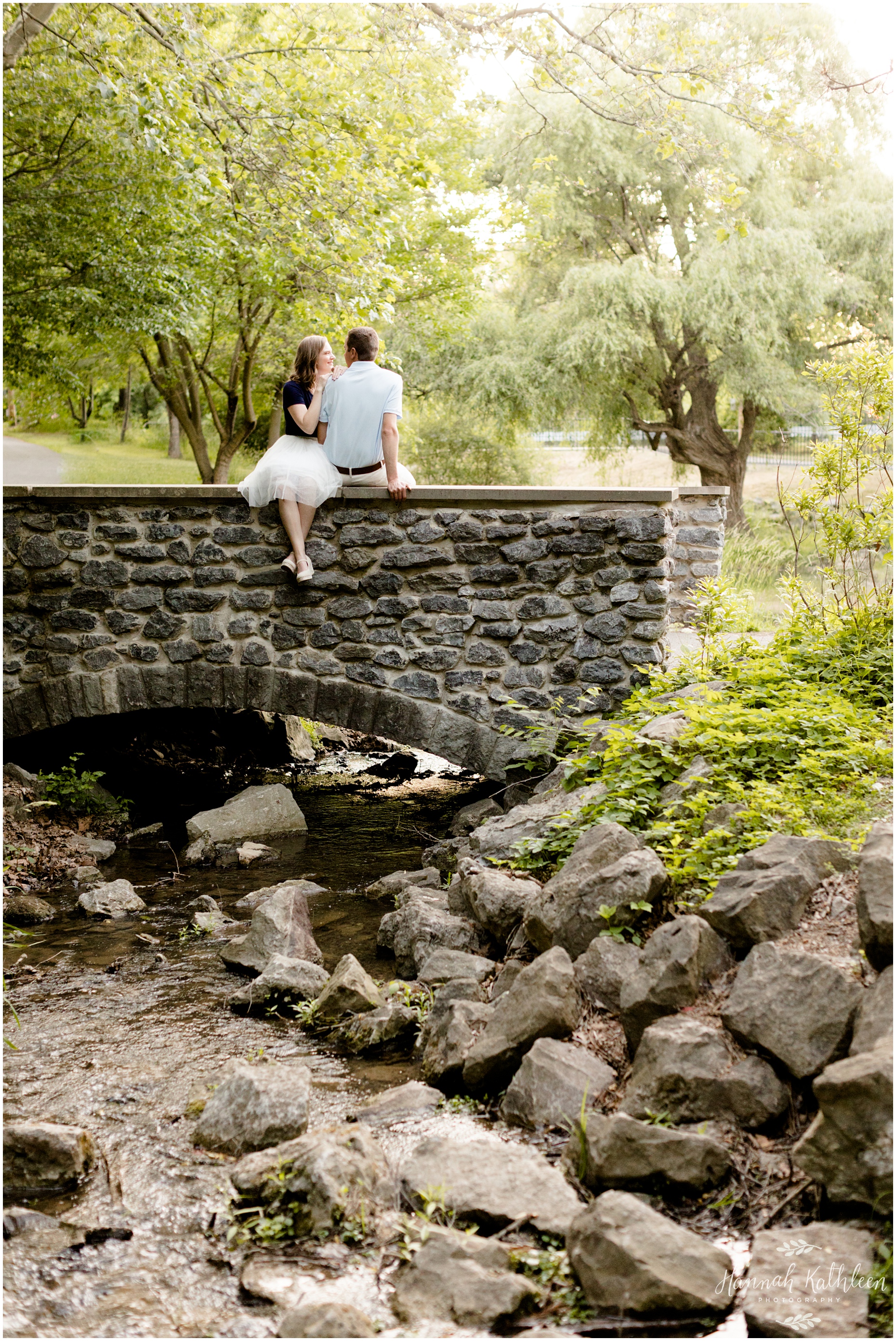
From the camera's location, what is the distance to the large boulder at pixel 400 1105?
3.29 m

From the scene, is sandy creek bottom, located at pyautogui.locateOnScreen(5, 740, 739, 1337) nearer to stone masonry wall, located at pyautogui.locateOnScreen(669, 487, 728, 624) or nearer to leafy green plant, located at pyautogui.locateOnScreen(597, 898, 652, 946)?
leafy green plant, located at pyautogui.locateOnScreen(597, 898, 652, 946)

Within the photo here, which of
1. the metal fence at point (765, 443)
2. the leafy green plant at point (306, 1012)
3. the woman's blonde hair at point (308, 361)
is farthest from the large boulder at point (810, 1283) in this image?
the metal fence at point (765, 443)

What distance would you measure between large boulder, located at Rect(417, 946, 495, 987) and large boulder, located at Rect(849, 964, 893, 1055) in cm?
167

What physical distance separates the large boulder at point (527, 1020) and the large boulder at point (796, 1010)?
21.7 inches

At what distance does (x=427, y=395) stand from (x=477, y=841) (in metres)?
16.3

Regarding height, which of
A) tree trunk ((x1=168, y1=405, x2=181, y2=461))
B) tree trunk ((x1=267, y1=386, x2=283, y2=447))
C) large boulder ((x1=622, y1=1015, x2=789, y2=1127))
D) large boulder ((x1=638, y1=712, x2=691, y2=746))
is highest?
tree trunk ((x1=168, y1=405, x2=181, y2=461))

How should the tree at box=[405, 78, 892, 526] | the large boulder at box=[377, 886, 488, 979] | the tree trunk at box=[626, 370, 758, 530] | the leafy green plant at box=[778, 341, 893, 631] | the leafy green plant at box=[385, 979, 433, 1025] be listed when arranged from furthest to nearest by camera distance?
1. the tree trunk at box=[626, 370, 758, 530]
2. the tree at box=[405, 78, 892, 526]
3. the leafy green plant at box=[778, 341, 893, 631]
4. the large boulder at box=[377, 886, 488, 979]
5. the leafy green plant at box=[385, 979, 433, 1025]

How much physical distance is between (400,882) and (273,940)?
1204mm

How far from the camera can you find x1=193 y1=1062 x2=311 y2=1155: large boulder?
309 cm

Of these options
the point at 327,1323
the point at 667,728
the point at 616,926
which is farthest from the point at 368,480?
the point at 327,1323

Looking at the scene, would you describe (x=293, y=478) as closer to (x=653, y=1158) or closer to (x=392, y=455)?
(x=392, y=455)

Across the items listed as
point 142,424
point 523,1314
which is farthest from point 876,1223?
point 142,424

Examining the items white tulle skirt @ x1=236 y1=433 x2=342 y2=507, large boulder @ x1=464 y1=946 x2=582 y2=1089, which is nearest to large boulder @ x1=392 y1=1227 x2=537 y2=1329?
large boulder @ x1=464 y1=946 x2=582 y2=1089

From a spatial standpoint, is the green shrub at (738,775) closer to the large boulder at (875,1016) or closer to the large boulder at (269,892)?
the large boulder at (875,1016)
